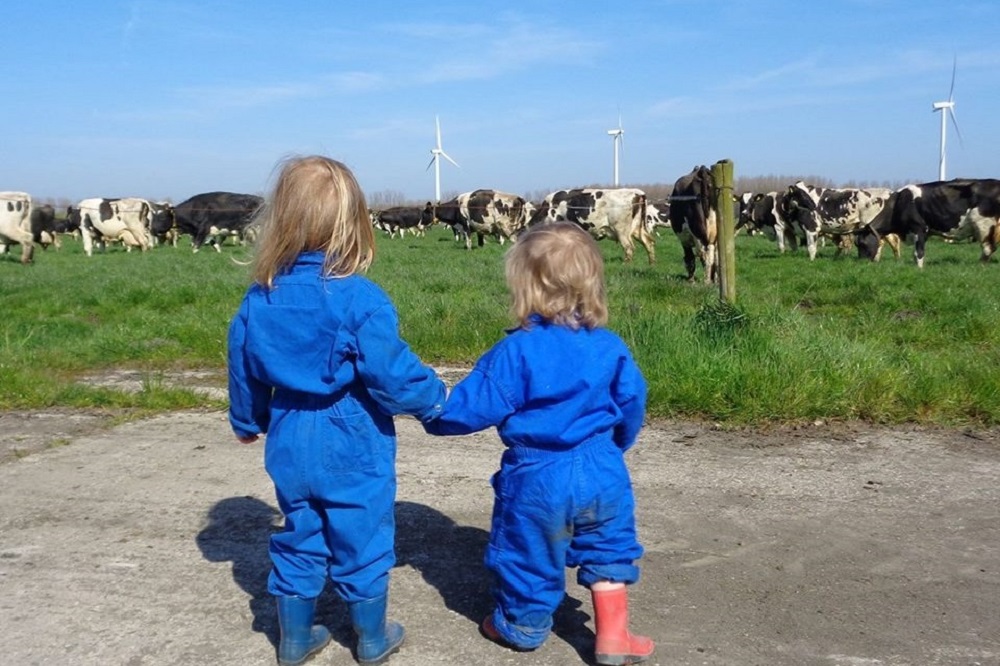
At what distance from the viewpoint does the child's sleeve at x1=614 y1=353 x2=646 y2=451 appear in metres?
2.96

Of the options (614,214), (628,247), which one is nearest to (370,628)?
(628,247)

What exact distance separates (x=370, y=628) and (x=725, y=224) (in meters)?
5.18

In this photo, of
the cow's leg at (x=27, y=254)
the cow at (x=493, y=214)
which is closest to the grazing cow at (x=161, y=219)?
the cow's leg at (x=27, y=254)

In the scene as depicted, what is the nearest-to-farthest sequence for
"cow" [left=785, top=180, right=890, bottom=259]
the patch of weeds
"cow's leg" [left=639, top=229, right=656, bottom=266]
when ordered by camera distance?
the patch of weeds → "cow's leg" [left=639, top=229, right=656, bottom=266] → "cow" [left=785, top=180, right=890, bottom=259]

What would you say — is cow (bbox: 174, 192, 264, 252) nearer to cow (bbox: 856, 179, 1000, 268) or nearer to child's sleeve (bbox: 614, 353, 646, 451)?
cow (bbox: 856, 179, 1000, 268)

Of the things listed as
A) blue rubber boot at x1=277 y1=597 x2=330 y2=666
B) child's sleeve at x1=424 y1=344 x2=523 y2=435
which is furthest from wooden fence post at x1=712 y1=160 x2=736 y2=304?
blue rubber boot at x1=277 y1=597 x2=330 y2=666

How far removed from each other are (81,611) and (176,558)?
1.69ft

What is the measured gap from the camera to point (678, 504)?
4.28 metres

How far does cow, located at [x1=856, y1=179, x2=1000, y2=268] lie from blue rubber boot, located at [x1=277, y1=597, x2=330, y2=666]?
19338 millimetres

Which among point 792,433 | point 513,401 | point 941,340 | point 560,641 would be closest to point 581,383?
point 513,401

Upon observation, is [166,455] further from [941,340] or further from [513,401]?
[941,340]

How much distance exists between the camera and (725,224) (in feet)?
23.7

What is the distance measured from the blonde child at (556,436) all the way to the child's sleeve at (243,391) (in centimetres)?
54

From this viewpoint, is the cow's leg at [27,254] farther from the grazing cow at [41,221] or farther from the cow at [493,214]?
the cow at [493,214]
